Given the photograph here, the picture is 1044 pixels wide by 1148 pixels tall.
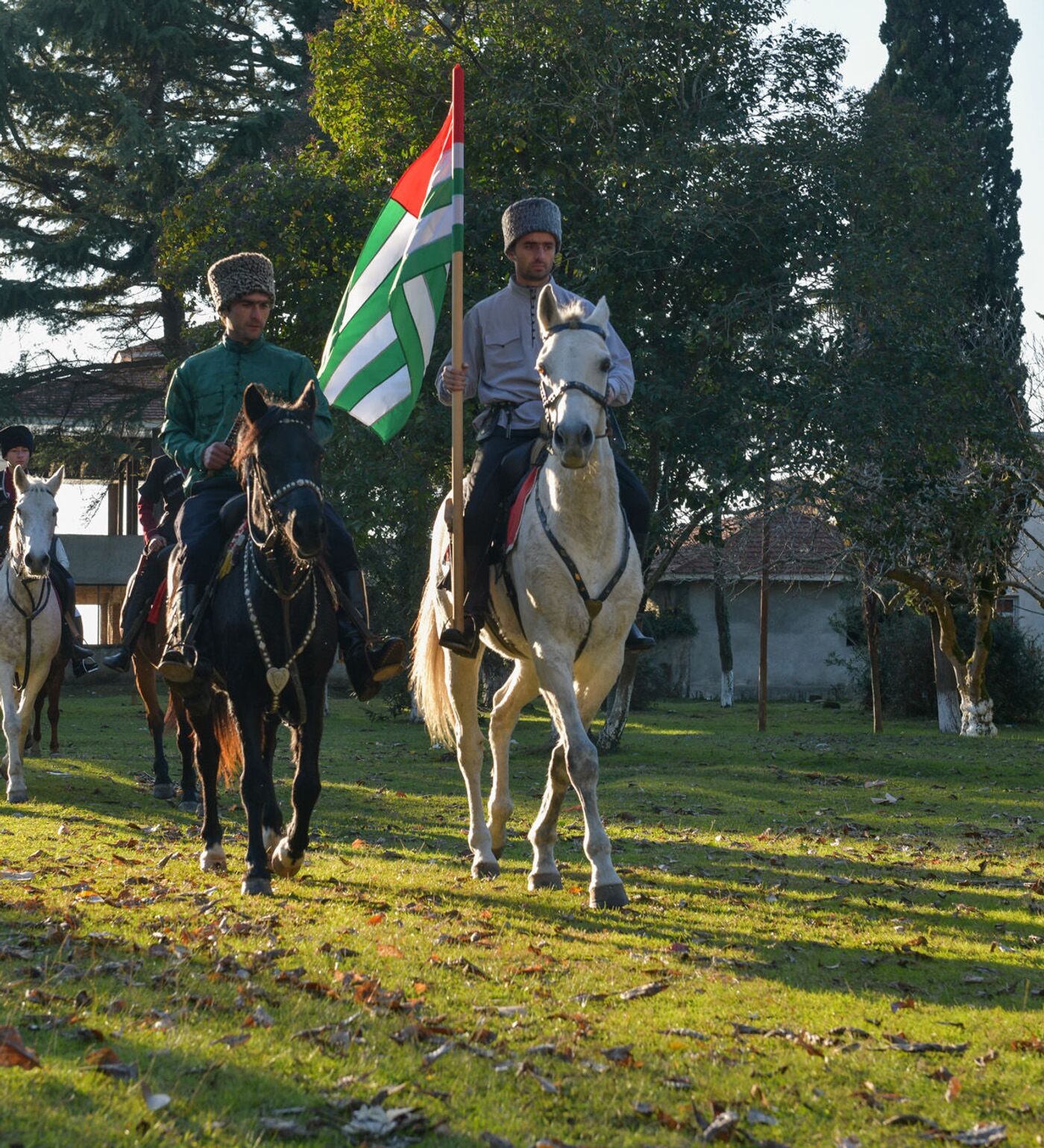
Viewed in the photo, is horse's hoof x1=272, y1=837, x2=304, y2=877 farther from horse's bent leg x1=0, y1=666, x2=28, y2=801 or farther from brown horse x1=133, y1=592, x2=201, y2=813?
horse's bent leg x1=0, y1=666, x2=28, y2=801

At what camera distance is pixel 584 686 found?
847cm

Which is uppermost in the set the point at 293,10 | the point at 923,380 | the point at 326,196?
the point at 293,10

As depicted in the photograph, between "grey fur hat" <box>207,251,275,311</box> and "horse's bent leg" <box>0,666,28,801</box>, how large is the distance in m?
6.52

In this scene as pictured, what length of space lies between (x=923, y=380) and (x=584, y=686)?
38.5 feet

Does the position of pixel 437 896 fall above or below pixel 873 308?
below

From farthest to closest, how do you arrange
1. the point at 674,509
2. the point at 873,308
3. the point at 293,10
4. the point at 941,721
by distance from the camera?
the point at 293,10 → the point at 941,721 → the point at 674,509 → the point at 873,308

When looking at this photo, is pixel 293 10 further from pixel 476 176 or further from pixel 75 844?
pixel 75 844

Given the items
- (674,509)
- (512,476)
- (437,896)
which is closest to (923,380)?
(674,509)

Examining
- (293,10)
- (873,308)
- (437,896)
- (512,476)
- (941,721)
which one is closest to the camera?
(437,896)

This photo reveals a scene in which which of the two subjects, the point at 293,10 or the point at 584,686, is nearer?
the point at 584,686

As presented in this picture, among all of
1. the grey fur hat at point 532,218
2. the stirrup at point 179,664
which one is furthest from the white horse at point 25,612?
the grey fur hat at point 532,218

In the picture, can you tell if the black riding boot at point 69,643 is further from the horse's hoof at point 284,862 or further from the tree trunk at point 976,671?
the tree trunk at point 976,671

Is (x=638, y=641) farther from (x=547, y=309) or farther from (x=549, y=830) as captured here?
(x=547, y=309)

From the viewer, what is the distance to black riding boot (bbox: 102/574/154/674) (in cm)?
1170
